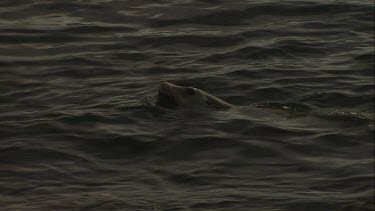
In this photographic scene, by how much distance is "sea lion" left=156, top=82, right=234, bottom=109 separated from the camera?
11703 millimetres

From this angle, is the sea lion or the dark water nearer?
the dark water

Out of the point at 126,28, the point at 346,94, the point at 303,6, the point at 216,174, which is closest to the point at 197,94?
the point at 346,94

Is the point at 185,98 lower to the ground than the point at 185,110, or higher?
higher

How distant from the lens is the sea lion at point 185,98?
38.4 feet

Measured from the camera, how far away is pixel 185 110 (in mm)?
11633

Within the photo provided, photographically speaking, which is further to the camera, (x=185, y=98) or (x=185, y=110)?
(x=185, y=98)

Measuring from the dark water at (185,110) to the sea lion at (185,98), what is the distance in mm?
184

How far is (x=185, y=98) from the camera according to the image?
38.6ft

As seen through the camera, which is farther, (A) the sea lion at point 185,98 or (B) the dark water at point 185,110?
(A) the sea lion at point 185,98

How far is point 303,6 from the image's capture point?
1673cm

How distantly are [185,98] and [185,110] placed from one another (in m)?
0.20

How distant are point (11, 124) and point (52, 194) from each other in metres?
2.44

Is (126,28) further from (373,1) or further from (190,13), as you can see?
(373,1)

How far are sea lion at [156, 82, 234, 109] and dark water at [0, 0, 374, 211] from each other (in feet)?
0.60
